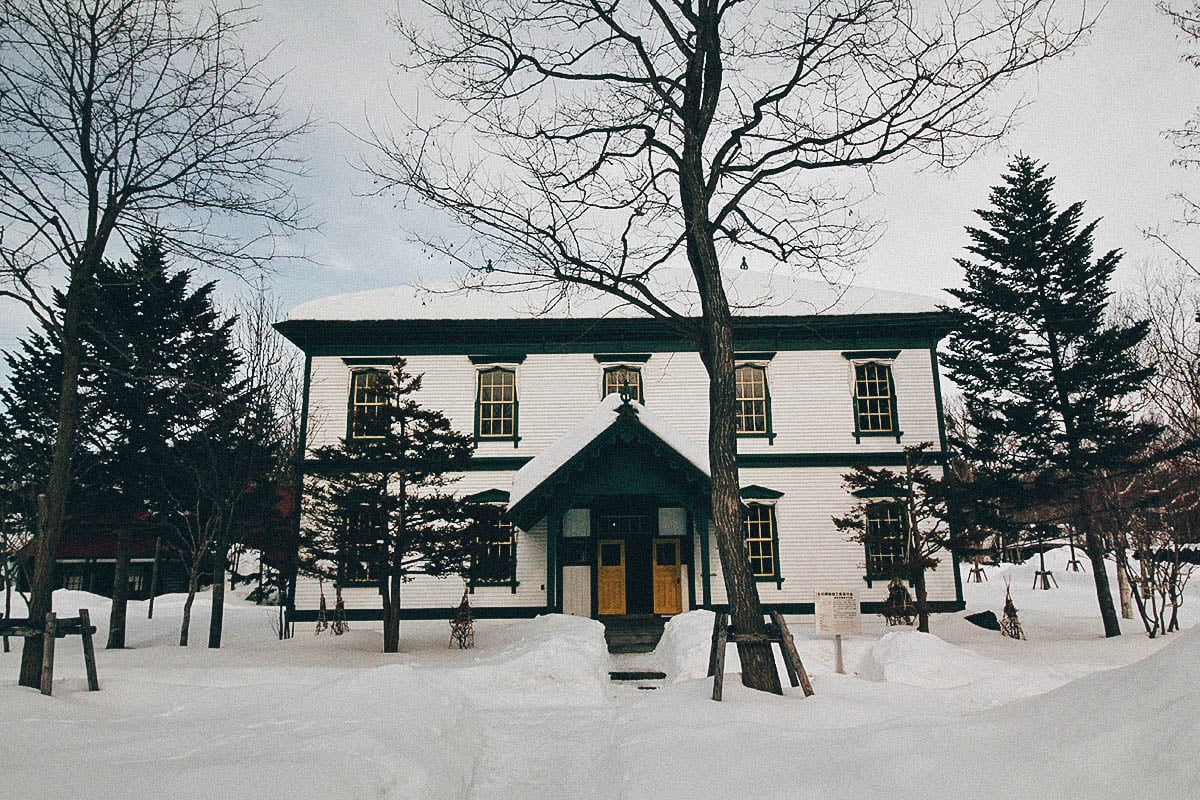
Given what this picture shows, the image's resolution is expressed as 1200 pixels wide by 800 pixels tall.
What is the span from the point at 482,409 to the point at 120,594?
31.5ft

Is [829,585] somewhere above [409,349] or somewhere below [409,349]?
below

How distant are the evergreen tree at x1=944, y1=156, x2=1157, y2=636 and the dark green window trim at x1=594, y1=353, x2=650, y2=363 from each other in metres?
8.00

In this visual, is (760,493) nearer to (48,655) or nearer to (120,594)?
(120,594)

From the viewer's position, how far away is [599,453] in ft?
57.4

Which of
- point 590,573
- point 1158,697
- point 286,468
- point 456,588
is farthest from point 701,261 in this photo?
point 286,468

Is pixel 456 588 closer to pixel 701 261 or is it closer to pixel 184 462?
pixel 184 462

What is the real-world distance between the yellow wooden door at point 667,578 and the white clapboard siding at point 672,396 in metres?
3.20

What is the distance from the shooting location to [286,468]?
23.6 metres

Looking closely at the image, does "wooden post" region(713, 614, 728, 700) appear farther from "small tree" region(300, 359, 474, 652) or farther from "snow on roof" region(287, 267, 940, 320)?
"snow on roof" region(287, 267, 940, 320)

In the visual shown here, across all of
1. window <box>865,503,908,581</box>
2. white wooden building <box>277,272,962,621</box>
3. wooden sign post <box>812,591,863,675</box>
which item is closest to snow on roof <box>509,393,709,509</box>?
white wooden building <box>277,272,962,621</box>

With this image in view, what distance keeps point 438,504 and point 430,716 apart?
7981mm

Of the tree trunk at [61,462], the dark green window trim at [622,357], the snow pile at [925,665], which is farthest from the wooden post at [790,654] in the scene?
Answer: the dark green window trim at [622,357]

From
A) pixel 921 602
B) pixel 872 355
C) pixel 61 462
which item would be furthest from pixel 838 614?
pixel 872 355

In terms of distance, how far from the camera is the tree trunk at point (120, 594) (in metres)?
16.5
